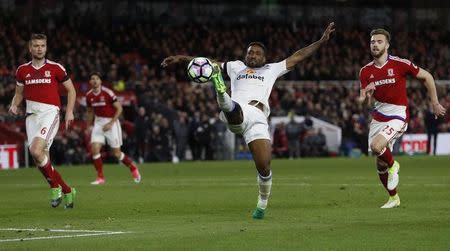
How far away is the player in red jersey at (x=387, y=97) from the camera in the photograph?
1688cm

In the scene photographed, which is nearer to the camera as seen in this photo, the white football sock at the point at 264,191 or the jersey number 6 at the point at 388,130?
the white football sock at the point at 264,191

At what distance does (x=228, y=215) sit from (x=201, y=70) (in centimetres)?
267

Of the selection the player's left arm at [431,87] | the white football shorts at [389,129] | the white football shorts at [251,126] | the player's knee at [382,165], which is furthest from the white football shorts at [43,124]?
the player's left arm at [431,87]

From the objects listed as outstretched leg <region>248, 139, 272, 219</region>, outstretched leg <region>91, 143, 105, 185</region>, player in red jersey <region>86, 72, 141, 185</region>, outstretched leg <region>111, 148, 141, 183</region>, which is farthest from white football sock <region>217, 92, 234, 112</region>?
outstretched leg <region>111, 148, 141, 183</region>

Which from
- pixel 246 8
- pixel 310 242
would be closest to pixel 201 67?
pixel 310 242

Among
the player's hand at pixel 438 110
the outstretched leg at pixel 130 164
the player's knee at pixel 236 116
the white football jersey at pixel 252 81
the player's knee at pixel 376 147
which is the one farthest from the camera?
the outstretched leg at pixel 130 164

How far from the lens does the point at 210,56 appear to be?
52438 millimetres

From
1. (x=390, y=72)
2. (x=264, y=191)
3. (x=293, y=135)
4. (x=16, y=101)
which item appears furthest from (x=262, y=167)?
(x=293, y=135)

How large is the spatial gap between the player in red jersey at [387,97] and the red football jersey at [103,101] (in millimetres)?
10525

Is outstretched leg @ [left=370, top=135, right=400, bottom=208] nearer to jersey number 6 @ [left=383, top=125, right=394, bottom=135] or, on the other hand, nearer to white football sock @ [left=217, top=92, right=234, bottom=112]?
jersey number 6 @ [left=383, top=125, right=394, bottom=135]

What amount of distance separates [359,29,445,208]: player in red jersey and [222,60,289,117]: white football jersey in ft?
5.74

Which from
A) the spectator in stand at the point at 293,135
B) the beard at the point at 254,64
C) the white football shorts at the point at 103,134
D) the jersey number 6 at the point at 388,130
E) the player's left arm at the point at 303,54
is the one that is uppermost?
the player's left arm at the point at 303,54

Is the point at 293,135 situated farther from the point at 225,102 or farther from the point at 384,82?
the point at 225,102

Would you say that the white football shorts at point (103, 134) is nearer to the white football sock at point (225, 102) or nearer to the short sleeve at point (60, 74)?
the short sleeve at point (60, 74)
